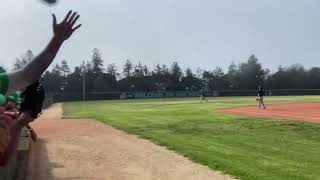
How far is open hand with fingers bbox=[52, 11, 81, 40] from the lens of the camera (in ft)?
10.3

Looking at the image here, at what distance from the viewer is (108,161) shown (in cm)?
1412

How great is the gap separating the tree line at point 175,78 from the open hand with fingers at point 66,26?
114 metres

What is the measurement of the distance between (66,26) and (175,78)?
130988 mm

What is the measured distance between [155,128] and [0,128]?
74.4ft

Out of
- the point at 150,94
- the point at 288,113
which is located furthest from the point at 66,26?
the point at 150,94

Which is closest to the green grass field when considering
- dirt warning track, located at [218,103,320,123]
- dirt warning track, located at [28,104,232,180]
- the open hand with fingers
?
dirt warning track, located at [28,104,232,180]

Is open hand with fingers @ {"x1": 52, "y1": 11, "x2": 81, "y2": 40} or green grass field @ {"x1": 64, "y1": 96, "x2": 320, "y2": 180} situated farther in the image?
green grass field @ {"x1": 64, "y1": 96, "x2": 320, "y2": 180}

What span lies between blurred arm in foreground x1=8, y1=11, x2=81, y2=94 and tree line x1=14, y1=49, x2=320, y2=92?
4502 inches

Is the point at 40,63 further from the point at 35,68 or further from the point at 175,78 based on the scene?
the point at 175,78

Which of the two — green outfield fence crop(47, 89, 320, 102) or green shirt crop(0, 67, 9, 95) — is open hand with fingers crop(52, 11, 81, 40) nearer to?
green shirt crop(0, 67, 9, 95)

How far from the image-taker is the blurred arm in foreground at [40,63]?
3002mm

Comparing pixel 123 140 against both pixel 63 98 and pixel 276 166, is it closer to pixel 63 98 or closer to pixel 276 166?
pixel 276 166

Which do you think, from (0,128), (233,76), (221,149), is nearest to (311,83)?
(233,76)

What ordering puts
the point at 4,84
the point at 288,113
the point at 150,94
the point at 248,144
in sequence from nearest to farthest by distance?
the point at 4,84
the point at 248,144
the point at 288,113
the point at 150,94
